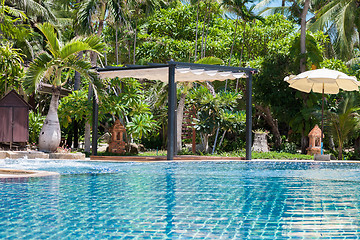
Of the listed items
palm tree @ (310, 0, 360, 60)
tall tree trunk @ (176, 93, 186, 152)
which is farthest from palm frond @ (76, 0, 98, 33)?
palm tree @ (310, 0, 360, 60)

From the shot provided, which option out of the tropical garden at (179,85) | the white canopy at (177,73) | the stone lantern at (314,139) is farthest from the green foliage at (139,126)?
the stone lantern at (314,139)

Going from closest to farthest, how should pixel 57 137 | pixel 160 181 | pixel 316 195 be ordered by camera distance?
pixel 316 195, pixel 160 181, pixel 57 137

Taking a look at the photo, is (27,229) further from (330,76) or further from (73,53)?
(330,76)

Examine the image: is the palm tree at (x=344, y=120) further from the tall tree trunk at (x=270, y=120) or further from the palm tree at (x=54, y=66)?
the palm tree at (x=54, y=66)

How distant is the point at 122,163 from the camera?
41.7ft

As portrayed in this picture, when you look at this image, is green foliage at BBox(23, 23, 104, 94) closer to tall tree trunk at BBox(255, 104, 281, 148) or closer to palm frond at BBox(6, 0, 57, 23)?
tall tree trunk at BBox(255, 104, 281, 148)

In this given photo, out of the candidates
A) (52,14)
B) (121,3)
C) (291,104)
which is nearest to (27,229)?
(121,3)

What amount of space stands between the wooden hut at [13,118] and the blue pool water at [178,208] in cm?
659

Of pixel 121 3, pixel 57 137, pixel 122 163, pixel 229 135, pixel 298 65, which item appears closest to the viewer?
pixel 122 163

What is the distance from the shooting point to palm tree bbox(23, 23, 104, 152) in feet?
43.6

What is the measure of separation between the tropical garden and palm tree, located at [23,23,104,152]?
28mm

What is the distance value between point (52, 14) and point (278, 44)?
1257cm

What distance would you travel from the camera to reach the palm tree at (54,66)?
43.6 ft

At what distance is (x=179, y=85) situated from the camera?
1822cm
